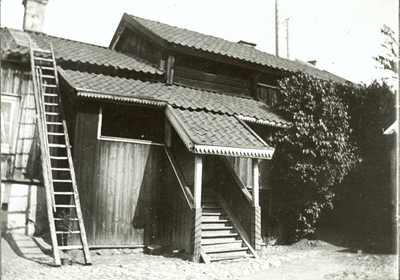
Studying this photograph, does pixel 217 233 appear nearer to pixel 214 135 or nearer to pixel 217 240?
pixel 217 240

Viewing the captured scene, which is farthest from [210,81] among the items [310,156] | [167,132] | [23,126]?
[23,126]

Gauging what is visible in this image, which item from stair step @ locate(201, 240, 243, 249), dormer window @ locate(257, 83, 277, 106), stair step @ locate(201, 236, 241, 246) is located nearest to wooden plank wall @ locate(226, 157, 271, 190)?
stair step @ locate(201, 236, 241, 246)

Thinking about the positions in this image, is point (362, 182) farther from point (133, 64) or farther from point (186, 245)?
point (133, 64)

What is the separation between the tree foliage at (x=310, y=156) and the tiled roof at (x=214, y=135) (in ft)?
7.88

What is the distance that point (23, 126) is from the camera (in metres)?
9.71

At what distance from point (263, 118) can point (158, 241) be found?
483cm

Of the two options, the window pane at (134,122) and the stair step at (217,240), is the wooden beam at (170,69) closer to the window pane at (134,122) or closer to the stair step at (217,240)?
the window pane at (134,122)

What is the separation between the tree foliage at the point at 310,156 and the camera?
11.5 m

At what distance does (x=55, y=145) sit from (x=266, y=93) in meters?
8.71

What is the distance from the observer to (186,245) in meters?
9.02

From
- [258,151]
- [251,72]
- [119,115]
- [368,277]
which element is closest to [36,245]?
[119,115]

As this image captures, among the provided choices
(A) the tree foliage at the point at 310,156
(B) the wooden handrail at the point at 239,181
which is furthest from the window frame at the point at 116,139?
(A) the tree foliage at the point at 310,156

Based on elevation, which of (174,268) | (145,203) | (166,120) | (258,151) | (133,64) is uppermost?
(133,64)

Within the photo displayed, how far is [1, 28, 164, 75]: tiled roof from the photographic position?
1025 centimetres
